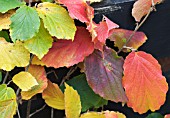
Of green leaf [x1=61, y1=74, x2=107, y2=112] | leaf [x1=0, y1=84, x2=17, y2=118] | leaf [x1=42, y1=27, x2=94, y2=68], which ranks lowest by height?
green leaf [x1=61, y1=74, x2=107, y2=112]

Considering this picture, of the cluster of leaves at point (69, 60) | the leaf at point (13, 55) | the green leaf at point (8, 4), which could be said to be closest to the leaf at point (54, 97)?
the cluster of leaves at point (69, 60)

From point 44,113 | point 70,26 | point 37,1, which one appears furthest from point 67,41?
point 44,113

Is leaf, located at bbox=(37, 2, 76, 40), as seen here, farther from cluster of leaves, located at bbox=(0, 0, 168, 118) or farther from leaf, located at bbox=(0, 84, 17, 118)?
leaf, located at bbox=(0, 84, 17, 118)

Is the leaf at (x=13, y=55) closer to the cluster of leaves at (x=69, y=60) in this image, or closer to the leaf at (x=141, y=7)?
the cluster of leaves at (x=69, y=60)

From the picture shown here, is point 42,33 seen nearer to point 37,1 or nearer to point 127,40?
point 37,1

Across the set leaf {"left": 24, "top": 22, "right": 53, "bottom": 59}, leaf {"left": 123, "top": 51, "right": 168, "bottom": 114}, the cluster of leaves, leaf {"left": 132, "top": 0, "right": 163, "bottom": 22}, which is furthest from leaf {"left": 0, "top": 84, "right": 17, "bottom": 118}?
leaf {"left": 132, "top": 0, "right": 163, "bottom": 22}
